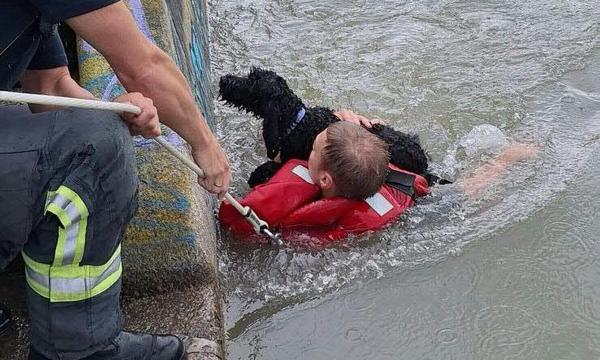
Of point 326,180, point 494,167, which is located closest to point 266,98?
point 326,180

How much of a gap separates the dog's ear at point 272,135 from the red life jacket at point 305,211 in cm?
20

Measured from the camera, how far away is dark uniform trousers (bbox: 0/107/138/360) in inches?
72.4

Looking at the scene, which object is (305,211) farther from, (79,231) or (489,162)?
(79,231)

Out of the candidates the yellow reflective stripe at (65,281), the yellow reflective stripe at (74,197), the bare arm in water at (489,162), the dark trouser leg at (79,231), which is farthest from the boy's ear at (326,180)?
the yellow reflective stripe at (74,197)

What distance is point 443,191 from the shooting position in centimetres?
408

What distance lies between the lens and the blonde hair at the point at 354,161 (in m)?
3.59

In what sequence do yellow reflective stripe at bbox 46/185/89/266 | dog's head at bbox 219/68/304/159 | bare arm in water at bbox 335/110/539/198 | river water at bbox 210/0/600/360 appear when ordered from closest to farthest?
yellow reflective stripe at bbox 46/185/89/266 → river water at bbox 210/0/600/360 → dog's head at bbox 219/68/304/159 → bare arm in water at bbox 335/110/539/198

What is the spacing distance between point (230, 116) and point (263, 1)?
2181 mm

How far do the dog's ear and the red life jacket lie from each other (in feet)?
0.66

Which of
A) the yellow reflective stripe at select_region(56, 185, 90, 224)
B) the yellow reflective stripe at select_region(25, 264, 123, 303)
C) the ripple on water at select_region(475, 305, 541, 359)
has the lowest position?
the ripple on water at select_region(475, 305, 541, 359)

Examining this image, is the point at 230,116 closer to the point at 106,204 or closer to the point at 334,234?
the point at 334,234

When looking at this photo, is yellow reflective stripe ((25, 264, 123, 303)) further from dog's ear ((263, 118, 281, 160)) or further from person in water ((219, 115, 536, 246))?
dog's ear ((263, 118, 281, 160))

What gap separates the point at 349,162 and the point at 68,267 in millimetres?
1884

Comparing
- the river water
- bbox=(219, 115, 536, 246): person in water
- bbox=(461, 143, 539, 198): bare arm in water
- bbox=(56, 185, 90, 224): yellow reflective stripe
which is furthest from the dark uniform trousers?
bbox=(461, 143, 539, 198): bare arm in water
